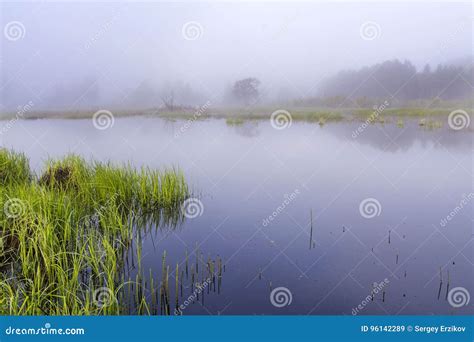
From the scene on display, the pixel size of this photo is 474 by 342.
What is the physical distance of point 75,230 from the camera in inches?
229

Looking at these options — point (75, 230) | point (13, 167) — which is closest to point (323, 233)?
point (75, 230)

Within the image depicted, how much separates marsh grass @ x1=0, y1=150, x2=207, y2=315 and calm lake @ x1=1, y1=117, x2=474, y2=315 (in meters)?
0.50

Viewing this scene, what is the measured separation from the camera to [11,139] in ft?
31.6

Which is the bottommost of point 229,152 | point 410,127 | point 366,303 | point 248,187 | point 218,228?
point 366,303

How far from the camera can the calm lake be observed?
5.35 metres

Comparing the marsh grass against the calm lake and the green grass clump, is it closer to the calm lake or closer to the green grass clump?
the green grass clump

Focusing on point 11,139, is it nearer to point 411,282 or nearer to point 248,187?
point 248,187

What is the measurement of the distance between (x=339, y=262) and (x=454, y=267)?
1849 millimetres

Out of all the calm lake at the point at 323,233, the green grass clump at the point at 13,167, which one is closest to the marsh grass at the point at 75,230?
the green grass clump at the point at 13,167

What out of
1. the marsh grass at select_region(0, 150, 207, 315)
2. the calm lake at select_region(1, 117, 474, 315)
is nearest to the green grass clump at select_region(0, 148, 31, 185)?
the marsh grass at select_region(0, 150, 207, 315)

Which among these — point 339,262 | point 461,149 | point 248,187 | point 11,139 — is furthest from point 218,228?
point 461,149

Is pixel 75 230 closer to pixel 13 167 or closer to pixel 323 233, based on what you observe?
pixel 13 167

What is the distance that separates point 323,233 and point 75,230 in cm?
453

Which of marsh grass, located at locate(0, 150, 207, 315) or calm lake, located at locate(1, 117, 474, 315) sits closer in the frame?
marsh grass, located at locate(0, 150, 207, 315)
